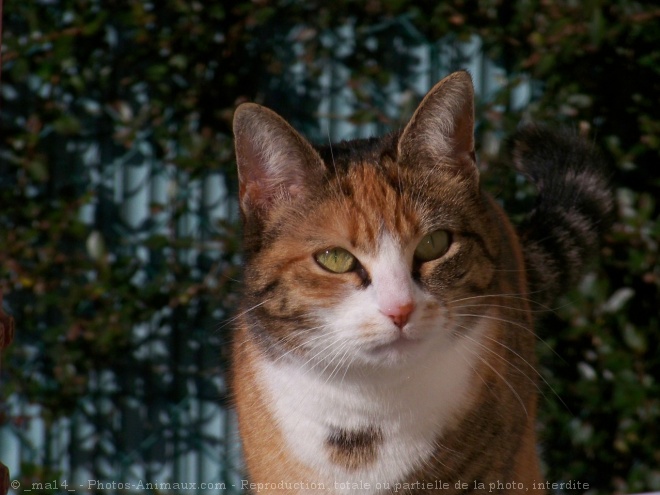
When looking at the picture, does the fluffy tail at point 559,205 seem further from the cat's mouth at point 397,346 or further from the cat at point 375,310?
the cat's mouth at point 397,346

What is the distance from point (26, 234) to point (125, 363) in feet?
1.39

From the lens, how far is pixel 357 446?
130 centimetres

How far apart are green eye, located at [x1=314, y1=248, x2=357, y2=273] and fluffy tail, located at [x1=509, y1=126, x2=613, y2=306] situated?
530mm

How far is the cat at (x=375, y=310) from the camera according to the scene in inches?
48.6

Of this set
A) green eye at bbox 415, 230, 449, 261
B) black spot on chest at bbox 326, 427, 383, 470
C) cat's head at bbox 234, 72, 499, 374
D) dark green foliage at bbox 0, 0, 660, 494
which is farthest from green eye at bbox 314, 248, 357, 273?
dark green foliage at bbox 0, 0, 660, 494

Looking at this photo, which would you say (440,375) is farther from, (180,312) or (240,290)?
(180,312)

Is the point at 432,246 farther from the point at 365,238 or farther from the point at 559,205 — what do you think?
the point at 559,205

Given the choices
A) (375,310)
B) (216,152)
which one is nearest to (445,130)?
(375,310)

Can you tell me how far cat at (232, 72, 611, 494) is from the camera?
1234mm

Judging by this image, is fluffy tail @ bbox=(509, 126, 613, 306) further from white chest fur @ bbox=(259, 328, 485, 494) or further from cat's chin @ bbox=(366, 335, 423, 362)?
cat's chin @ bbox=(366, 335, 423, 362)

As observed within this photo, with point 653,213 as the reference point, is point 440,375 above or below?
below

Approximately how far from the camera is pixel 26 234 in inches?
82.8

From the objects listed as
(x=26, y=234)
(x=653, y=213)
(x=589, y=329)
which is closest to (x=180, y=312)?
(x=26, y=234)

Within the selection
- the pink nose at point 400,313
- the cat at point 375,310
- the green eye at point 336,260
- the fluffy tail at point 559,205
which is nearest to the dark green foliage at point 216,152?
the fluffy tail at point 559,205
